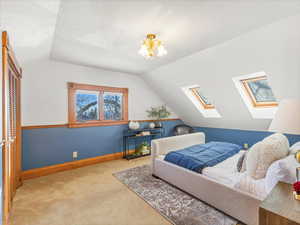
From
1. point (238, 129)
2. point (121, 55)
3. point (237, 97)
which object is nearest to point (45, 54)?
point (121, 55)

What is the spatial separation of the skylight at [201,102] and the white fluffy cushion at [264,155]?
2525 mm

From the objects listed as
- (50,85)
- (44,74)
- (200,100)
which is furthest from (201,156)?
(44,74)

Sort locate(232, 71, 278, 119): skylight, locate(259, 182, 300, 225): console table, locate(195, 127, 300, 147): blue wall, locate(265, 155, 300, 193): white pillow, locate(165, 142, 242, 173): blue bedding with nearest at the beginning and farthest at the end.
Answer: locate(259, 182, 300, 225): console table, locate(265, 155, 300, 193): white pillow, locate(165, 142, 242, 173): blue bedding, locate(232, 71, 278, 119): skylight, locate(195, 127, 300, 147): blue wall

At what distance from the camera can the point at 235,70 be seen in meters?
2.79

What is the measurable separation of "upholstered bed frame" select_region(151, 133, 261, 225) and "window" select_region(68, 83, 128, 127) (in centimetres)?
163

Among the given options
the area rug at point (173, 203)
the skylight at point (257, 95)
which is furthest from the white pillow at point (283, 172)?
the skylight at point (257, 95)

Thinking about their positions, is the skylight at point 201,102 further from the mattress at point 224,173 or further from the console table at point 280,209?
the console table at point 280,209

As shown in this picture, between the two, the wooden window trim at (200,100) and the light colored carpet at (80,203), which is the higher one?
the wooden window trim at (200,100)

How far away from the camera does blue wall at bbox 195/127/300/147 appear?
146 inches

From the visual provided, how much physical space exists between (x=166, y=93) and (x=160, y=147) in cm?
216

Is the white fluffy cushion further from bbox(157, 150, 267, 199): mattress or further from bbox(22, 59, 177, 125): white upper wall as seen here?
bbox(22, 59, 177, 125): white upper wall

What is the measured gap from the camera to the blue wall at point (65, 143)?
2.86 meters

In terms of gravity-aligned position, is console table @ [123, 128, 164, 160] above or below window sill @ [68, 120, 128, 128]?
below

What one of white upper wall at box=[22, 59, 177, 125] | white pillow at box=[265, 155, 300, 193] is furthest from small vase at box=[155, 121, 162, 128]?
white pillow at box=[265, 155, 300, 193]
